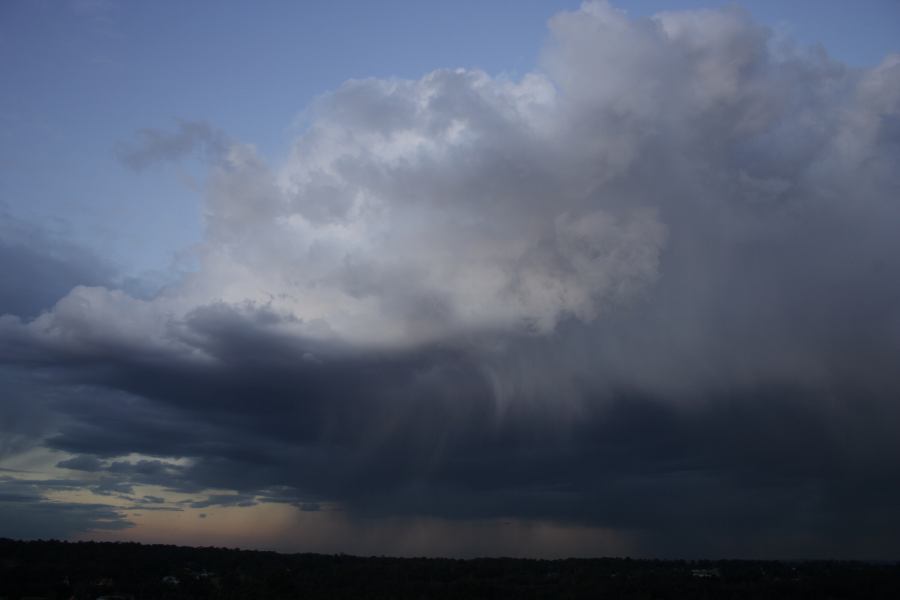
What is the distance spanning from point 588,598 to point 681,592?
28094 mm

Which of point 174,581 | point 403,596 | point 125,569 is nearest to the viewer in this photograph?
point 403,596

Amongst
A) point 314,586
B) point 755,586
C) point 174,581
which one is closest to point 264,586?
point 314,586

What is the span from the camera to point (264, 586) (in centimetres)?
11294

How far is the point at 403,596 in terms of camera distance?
15538 centimetres

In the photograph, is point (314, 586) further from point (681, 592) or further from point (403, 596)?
point (681, 592)

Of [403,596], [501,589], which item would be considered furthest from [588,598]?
[403,596]

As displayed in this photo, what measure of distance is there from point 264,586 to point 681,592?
4582 inches

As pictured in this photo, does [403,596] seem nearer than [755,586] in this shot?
Yes

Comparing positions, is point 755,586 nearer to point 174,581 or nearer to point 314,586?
point 314,586

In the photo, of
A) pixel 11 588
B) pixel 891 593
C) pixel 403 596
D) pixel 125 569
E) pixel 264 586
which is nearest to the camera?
pixel 264 586

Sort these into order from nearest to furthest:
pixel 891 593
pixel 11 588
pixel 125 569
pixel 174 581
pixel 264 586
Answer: pixel 264 586 → pixel 11 588 → pixel 891 593 → pixel 174 581 → pixel 125 569

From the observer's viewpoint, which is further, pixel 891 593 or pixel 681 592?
pixel 681 592

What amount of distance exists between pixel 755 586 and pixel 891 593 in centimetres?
3296

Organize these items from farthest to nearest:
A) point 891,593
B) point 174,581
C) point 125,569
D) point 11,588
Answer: point 125,569
point 174,581
point 891,593
point 11,588
